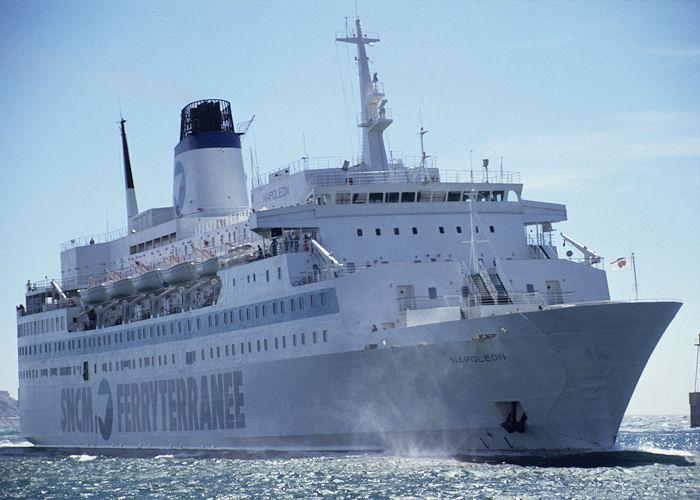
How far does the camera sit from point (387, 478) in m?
28.0

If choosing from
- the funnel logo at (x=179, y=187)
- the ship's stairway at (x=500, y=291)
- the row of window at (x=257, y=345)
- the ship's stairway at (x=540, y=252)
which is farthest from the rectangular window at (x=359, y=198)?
the funnel logo at (x=179, y=187)

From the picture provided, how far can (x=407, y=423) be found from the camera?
31.1 m

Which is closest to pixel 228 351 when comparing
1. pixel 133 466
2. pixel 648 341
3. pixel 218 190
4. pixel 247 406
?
pixel 247 406

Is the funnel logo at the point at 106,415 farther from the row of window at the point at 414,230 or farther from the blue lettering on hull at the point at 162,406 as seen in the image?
the row of window at the point at 414,230

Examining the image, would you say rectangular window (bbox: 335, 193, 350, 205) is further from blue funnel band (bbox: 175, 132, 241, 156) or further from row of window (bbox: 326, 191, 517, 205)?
blue funnel band (bbox: 175, 132, 241, 156)

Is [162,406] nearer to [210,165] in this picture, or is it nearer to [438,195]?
[210,165]

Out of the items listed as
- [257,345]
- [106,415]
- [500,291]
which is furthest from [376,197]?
[106,415]

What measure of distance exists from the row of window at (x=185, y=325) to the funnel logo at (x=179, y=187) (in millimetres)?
7226

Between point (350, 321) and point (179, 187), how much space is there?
20601 mm

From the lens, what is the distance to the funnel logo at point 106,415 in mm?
47938

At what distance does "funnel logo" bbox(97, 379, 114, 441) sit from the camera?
47938 millimetres

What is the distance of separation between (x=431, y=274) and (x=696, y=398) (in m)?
19.6

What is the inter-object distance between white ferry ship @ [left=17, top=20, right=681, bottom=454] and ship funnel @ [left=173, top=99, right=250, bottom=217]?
10 centimetres

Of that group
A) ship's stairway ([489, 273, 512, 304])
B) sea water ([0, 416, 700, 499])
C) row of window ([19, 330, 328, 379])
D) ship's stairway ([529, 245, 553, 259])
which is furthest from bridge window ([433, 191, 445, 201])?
sea water ([0, 416, 700, 499])
